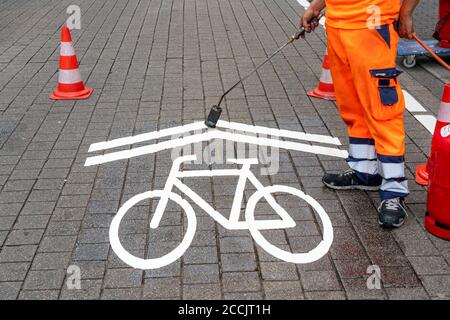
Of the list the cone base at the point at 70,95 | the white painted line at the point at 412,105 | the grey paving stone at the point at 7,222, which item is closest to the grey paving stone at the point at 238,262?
the grey paving stone at the point at 7,222

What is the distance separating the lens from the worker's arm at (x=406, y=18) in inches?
146

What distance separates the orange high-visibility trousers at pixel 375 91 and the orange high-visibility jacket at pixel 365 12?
42 millimetres

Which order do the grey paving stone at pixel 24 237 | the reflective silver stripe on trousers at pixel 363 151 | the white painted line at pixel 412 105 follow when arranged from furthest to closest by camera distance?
the white painted line at pixel 412 105 → the reflective silver stripe on trousers at pixel 363 151 → the grey paving stone at pixel 24 237

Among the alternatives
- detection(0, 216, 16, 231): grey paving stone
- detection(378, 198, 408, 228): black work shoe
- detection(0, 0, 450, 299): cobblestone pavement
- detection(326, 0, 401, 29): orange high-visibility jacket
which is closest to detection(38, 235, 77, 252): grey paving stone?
detection(0, 0, 450, 299): cobblestone pavement

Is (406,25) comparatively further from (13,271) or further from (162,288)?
(13,271)

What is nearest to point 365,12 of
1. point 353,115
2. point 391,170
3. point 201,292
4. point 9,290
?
point 353,115

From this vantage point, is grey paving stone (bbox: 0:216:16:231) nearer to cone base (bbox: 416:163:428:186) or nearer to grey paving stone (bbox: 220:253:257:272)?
grey paving stone (bbox: 220:253:257:272)

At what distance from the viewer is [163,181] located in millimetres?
4598

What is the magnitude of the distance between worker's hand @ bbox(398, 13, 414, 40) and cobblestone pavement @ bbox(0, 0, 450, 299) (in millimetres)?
1265

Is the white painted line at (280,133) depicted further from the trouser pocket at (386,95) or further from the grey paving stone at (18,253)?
the grey paving stone at (18,253)

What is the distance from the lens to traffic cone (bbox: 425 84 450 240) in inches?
142

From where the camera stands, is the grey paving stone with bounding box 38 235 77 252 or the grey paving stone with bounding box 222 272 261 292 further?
the grey paving stone with bounding box 38 235 77 252

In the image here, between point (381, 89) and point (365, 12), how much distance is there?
20.4 inches

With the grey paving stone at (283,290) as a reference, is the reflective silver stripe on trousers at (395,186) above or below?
above
